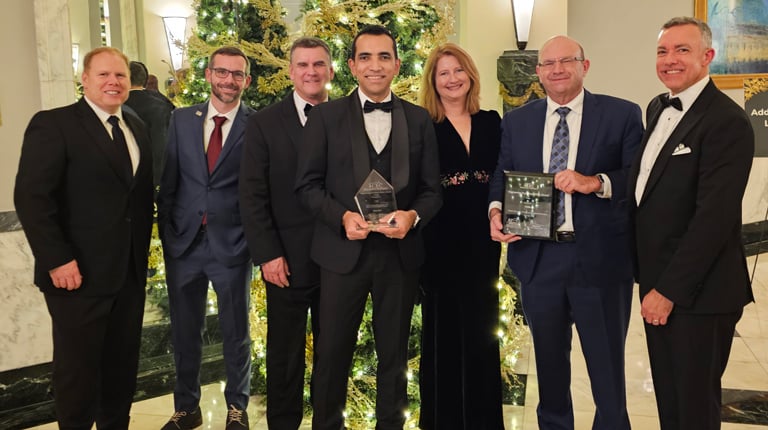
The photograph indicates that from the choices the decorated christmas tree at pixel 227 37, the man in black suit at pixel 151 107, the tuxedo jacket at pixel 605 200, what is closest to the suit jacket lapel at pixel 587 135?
the tuxedo jacket at pixel 605 200

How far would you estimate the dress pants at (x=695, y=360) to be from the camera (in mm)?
2582

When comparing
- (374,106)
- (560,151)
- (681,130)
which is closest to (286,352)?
(374,106)

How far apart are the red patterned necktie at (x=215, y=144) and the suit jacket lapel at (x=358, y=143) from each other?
0.90 m

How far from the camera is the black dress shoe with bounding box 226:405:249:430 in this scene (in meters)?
3.62

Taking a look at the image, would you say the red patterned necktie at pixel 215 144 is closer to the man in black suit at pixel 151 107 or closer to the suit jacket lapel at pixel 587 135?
the man in black suit at pixel 151 107

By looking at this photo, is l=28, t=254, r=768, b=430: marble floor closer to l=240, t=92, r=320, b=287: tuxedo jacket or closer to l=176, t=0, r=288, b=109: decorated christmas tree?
l=240, t=92, r=320, b=287: tuxedo jacket

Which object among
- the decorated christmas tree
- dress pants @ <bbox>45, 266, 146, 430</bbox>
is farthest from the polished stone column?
dress pants @ <bbox>45, 266, 146, 430</bbox>

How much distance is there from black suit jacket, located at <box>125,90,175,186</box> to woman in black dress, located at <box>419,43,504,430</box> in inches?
77.9

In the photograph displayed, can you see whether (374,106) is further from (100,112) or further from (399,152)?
(100,112)

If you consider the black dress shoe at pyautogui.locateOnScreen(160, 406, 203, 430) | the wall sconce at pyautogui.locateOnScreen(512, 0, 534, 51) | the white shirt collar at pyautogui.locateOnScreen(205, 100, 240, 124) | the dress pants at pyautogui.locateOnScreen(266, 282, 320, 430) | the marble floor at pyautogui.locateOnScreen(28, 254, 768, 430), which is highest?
the wall sconce at pyautogui.locateOnScreen(512, 0, 534, 51)

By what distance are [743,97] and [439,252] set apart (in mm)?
5652

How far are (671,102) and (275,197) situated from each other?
5.45ft

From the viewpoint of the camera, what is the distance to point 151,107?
448 cm

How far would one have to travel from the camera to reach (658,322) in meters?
2.66
